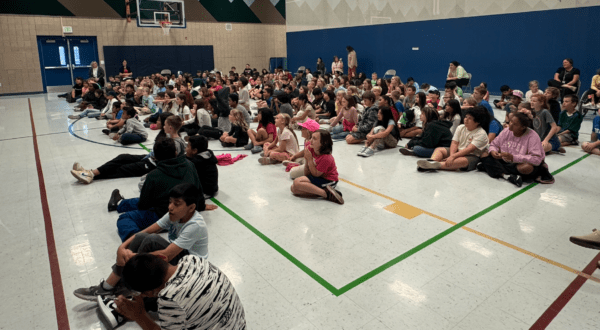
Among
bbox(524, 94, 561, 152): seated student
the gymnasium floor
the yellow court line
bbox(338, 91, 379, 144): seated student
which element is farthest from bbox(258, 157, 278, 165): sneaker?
bbox(524, 94, 561, 152): seated student

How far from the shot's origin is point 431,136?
732 cm

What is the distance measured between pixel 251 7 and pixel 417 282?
2595 centimetres

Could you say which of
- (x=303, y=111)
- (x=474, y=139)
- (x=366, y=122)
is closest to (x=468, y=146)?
(x=474, y=139)

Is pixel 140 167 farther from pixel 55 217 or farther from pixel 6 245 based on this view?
pixel 6 245

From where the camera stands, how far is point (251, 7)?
85.9 ft

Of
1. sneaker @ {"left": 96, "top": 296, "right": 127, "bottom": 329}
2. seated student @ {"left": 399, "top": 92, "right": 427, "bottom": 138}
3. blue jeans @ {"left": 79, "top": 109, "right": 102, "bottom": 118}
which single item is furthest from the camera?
blue jeans @ {"left": 79, "top": 109, "right": 102, "bottom": 118}

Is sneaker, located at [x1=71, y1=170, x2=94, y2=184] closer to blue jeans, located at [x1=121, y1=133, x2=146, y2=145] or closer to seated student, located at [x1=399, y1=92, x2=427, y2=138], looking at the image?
blue jeans, located at [x1=121, y1=133, x2=146, y2=145]

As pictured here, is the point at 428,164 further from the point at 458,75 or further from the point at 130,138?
the point at 458,75

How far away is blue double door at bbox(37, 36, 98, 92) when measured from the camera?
19.9 metres

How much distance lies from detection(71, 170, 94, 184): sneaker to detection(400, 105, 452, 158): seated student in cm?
560

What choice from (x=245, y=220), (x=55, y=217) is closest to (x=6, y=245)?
(x=55, y=217)

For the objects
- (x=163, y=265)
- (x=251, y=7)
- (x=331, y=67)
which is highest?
(x=251, y=7)

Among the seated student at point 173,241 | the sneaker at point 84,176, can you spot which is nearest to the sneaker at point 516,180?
the seated student at point 173,241

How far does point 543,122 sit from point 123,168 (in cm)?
775
